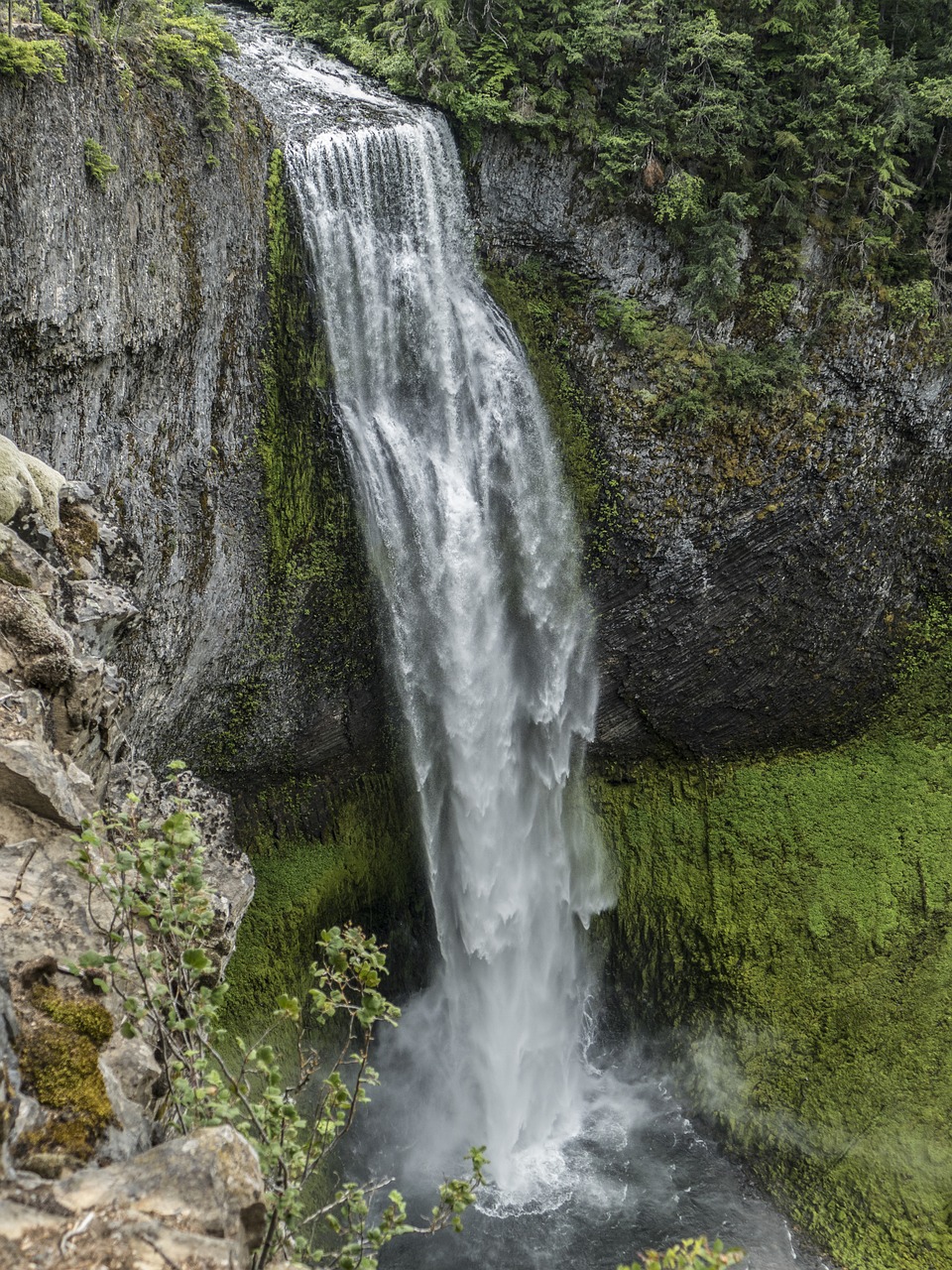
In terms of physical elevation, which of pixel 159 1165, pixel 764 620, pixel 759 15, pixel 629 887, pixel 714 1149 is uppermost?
pixel 759 15

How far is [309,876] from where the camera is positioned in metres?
13.2

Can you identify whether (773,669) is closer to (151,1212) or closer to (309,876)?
(309,876)

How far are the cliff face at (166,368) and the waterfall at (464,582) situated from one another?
1156mm

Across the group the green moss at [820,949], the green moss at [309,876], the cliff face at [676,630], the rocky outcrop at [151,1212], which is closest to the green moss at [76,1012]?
the rocky outcrop at [151,1212]

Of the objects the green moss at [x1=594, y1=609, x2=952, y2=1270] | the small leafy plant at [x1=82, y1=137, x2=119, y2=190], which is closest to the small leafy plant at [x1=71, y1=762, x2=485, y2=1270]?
the small leafy plant at [x1=82, y1=137, x2=119, y2=190]

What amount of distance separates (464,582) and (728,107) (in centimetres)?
742

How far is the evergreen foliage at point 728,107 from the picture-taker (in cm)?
1221

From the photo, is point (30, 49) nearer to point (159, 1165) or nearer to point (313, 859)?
point (159, 1165)

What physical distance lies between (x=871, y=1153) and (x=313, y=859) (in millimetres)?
8818

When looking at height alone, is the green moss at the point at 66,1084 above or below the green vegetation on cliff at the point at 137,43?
below

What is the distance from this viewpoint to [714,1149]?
12703 mm

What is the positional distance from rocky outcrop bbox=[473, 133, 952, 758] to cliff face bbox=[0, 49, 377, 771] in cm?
424

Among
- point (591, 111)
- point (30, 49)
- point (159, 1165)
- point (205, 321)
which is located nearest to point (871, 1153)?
point (159, 1165)

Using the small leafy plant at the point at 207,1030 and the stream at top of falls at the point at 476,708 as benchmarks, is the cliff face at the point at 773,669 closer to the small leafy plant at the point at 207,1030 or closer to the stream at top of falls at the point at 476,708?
the stream at top of falls at the point at 476,708
